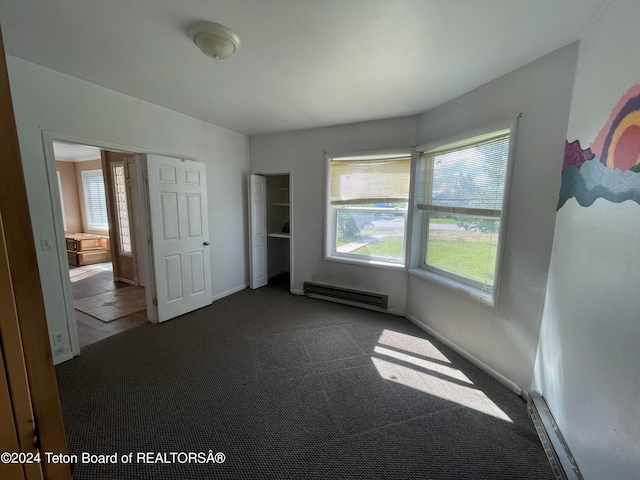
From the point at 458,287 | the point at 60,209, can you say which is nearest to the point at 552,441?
the point at 458,287

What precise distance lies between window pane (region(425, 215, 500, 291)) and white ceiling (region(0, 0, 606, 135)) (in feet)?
3.98

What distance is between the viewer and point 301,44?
166 cm

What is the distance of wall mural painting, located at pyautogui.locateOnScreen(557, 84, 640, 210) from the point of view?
111cm

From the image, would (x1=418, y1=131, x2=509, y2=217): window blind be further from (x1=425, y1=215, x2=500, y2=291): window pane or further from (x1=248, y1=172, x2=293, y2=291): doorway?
(x1=248, y1=172, x2=293, y2=291): doorway

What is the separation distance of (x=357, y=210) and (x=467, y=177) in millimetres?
1415

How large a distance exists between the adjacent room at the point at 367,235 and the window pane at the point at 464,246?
0.02 m

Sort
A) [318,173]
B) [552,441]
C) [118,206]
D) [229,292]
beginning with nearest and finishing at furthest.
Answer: [552,441], [318,173], [229,292], [118,206]

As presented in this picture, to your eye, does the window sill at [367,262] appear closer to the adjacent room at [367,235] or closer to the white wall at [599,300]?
the adjacent room at [367,235]

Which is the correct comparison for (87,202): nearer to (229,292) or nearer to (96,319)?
(96,319)

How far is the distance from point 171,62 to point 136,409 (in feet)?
8.41

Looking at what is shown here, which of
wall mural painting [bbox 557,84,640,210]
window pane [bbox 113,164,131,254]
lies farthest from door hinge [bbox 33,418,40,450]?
window pane [bbox 113,164,131,254]

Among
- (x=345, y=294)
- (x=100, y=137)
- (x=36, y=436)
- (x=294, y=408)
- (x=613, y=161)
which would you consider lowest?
(x=294, y=408)

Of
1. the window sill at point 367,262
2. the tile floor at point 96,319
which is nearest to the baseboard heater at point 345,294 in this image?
the window sill at point 367,262

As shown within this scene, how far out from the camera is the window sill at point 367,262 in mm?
3230
